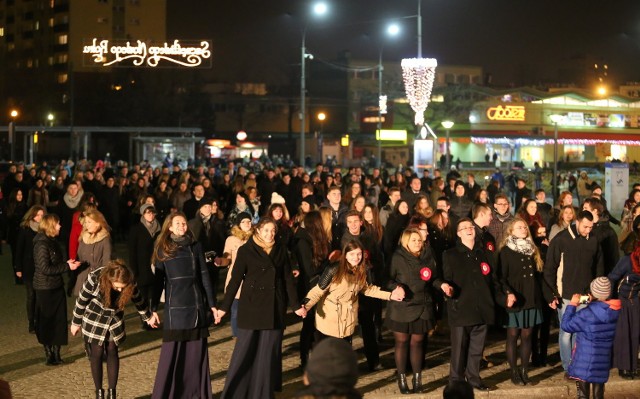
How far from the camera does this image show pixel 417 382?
30.4 ft

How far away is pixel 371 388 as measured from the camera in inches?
371

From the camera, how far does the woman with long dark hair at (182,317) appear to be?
8.41 metres

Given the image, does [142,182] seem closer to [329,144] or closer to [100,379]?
[100,379]

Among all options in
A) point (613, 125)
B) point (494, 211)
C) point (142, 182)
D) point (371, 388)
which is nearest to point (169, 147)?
point (142, 182)

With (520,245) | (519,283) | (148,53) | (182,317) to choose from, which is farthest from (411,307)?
(148,53)

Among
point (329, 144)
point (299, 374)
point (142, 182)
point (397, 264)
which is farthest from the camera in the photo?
point (329, 144)

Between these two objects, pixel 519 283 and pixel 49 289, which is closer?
pixel 519 283

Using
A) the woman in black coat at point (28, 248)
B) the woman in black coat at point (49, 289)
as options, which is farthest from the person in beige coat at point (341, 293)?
the woman in black coat at point (28, 248)

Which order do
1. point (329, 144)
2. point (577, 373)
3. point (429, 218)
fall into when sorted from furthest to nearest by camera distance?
point (329, 144) < point (429, 218) < point (577, 373)

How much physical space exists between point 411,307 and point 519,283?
1.19 m

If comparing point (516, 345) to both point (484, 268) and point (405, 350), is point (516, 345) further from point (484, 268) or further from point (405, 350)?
point (405, 350)

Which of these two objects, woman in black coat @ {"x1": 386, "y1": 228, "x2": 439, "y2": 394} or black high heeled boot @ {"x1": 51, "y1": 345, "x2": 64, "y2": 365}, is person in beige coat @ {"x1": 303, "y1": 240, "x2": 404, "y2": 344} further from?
black high heeled boot @ {"x1": 51, "y1": 345, "x2": 64, "y2": 365}

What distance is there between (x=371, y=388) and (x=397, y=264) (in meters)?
1.25

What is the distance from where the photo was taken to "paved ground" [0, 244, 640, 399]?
9.32 m
